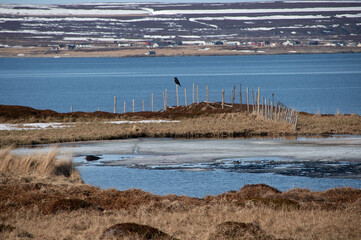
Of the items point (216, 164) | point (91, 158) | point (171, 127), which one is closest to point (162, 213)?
point (216, 164)

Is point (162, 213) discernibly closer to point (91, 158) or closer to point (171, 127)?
point (91, 158)

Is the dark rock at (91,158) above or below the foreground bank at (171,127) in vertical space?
above

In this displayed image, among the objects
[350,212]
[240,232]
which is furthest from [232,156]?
[240,232]

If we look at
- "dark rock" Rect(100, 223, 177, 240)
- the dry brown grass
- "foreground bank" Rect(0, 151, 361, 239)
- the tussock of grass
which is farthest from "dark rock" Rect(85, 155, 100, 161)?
"dark rock" Rect(100, 223, 177, 240)

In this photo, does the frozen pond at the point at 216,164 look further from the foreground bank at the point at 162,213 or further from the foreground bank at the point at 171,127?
the foreground bank at the point at 162,213

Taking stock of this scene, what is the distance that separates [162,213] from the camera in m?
13.0

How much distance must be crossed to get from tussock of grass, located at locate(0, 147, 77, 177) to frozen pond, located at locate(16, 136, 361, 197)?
0.91 m

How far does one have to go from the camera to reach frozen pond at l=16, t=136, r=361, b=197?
19234 mm

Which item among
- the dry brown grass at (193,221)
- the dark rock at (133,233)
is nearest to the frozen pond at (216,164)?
the dry brown grass at (193,221)

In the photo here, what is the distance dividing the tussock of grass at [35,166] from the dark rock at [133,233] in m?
8.76

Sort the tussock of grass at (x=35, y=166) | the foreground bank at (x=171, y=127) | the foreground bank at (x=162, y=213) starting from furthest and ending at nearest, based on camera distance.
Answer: the foreground bank at (x=171, y=127), the tussock of grass at (x=35, y=166), the foreground bank at (x=162, y=213)

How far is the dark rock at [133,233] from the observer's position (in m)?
10.1

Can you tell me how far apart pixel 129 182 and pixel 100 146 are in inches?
399

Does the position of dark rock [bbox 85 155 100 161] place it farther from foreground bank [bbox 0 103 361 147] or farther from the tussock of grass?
foreground bank [bbox 0 103 361 147]
